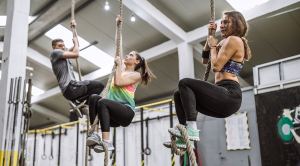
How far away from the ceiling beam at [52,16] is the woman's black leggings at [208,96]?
591 cm

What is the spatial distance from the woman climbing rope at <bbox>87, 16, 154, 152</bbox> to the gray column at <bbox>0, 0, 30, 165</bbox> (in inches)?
85.9

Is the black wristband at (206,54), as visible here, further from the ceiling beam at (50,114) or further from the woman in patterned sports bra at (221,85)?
the ceiling beam at (50,114)

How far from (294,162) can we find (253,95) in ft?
3.41

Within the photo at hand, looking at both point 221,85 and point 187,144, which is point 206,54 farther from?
point 187,144

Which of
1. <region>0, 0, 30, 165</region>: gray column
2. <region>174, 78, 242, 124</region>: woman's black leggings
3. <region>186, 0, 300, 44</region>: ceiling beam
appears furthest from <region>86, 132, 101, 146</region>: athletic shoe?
<region>186, 0, 300, 44</region>: ceiling beam

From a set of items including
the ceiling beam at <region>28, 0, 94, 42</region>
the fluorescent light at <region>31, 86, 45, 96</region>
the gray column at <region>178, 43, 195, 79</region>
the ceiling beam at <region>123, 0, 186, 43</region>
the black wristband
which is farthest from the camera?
the fluorescent light at <region>31, 86, 45, 96</region>

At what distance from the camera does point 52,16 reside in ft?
26.3

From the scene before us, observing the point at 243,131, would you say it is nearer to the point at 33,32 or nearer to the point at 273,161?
the point at 273,161

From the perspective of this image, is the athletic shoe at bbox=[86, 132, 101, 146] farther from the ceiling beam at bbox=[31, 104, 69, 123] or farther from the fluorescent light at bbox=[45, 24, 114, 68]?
the ceiling beam at bbox=[31, 104, 69, 123]

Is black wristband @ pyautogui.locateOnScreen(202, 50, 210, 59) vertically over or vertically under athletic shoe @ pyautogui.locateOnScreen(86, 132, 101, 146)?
over

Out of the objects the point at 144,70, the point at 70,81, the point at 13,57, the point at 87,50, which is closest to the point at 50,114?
the point at 87,50

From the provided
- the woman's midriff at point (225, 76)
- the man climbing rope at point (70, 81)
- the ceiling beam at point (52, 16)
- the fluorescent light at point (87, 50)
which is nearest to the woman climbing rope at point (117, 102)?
the man climbing rope at point (70, 81)

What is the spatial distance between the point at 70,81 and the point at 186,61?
4369mm

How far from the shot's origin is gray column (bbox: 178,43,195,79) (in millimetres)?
7345
